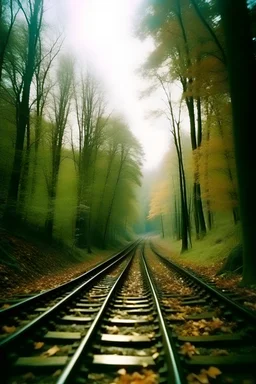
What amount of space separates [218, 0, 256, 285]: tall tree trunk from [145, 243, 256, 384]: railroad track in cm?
143

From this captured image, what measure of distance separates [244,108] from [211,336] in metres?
5.18

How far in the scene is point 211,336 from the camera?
3592 millimetres

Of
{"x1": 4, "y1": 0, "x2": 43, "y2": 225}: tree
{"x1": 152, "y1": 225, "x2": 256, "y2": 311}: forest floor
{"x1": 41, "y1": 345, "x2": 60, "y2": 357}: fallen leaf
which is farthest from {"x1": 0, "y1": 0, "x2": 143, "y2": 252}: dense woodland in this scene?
{"x1": 41, "y1": 345, "x2": 60, "y2": 357}: fallen leaf

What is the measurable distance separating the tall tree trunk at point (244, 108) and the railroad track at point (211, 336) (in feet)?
4.70

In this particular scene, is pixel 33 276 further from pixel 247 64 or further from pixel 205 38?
pixel 205 38

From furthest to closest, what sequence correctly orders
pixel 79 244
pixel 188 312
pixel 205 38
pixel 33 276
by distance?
pixel 79 244 → pixel 205 38 → pixel 33 276 → pixel 188 312

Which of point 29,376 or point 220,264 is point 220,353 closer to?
point 29,376

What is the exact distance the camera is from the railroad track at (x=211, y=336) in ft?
8.94

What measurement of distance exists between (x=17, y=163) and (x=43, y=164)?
2.44 m

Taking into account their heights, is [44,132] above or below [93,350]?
above

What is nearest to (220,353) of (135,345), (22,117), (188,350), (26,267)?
(188,350)

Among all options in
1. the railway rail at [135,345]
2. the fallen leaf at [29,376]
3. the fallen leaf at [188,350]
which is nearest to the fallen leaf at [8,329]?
the railway rail at [135,345]

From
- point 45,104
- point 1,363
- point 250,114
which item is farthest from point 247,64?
point 45,104

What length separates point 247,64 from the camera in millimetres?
6465
